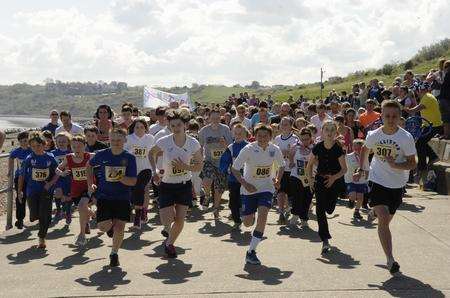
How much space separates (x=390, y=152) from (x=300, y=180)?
3.08m

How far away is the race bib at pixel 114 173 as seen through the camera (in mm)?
7633

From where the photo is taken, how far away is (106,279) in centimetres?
694

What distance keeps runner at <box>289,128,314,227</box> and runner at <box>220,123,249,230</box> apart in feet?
2.96

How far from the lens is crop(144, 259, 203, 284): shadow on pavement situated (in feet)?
22.6

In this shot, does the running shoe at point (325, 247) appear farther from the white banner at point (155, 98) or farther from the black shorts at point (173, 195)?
the white banner at point (155, 98)

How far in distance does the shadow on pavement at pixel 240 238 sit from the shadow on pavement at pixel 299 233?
531 millimetres

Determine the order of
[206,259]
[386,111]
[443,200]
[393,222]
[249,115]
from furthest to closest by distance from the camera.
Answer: [249,115]
[443,200]
[393,222]
[206,259]
[386,111]

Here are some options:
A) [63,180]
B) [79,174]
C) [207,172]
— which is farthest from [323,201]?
[63,180]

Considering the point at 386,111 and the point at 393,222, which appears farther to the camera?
the point at 393,222

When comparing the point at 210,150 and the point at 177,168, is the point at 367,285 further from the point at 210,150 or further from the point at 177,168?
the point at 210,150

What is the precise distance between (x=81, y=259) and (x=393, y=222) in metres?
5.16

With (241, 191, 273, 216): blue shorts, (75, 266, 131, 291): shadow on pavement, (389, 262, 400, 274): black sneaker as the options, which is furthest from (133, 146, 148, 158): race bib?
(389, 262, 400, 274): black sneaker

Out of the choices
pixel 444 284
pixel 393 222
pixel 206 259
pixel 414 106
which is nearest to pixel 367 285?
pixel 444 284

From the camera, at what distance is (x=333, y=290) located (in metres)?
6.25
